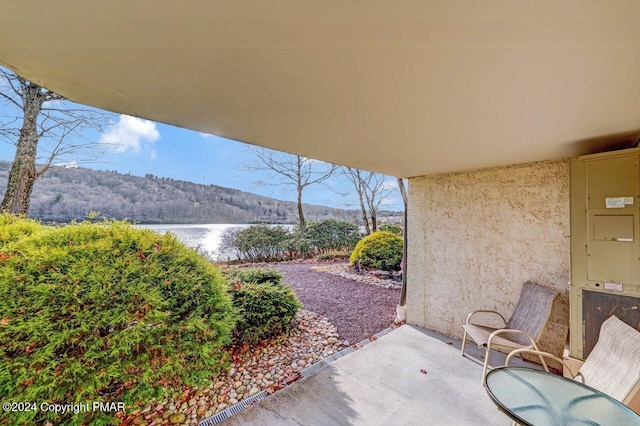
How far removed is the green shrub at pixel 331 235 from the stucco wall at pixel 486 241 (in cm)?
645

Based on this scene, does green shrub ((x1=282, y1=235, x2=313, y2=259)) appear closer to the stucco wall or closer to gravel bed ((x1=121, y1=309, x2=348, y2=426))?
gravel bed ((x1=121, y1=309, x2=348, y2=426))

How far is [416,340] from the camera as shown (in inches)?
146

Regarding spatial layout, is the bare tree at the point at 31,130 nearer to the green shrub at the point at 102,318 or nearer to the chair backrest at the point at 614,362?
the green shrub at the point at 102,318

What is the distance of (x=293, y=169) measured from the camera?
1156 cm

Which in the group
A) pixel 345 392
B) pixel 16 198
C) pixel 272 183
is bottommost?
pixel 345 392

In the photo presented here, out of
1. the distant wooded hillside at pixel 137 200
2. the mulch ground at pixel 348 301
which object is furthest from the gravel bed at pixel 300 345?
the distant wooded hillside at pixel 137 200

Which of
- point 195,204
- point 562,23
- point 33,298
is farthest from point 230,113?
point 195,204

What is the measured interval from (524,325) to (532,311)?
0.62 ft

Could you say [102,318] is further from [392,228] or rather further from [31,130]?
[392,228]

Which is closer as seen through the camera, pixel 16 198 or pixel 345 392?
pixel 345 392

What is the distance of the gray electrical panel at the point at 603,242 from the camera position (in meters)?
2.12

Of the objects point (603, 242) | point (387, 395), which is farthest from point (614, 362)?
point (387, 395)

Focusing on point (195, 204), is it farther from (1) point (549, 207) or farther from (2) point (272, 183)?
(1) point (549, 207)

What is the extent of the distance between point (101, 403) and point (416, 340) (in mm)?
3559
